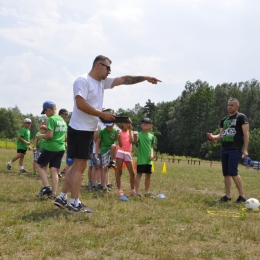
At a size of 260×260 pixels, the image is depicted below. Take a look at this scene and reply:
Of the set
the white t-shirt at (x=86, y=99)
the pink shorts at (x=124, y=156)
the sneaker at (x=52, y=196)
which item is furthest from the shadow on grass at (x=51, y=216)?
the pink shorts at (x=124, y=156)

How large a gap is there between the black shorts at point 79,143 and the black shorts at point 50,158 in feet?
4.85

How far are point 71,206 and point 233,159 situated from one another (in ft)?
12.0

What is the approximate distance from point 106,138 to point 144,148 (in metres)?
1.07

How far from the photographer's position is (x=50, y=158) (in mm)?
6590

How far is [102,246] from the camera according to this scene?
3697mm

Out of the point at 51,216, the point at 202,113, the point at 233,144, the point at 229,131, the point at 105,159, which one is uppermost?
the point at 202,113

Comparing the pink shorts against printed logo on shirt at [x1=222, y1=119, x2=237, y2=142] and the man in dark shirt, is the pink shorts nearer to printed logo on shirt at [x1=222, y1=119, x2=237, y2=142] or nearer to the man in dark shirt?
the man in dark shirt

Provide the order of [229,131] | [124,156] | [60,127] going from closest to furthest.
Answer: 1. [60,127]
2. [229,131]
3. [124,156]

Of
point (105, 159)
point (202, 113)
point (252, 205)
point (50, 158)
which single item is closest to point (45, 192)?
point (50, 158)

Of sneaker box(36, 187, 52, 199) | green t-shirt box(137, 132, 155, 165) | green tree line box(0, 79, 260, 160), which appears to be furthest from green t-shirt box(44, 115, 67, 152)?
green tree line box(0, 79, 260, 160)

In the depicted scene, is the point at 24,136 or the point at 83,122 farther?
the point at 24,136

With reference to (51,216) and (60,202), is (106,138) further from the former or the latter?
(51,216)

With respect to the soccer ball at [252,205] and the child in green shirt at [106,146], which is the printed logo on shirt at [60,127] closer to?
the child in green shirt at [106,146]

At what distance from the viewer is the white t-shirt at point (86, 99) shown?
505 cm
